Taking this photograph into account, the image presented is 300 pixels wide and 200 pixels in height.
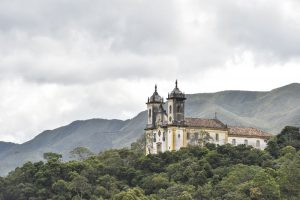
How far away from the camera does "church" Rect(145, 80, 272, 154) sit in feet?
377

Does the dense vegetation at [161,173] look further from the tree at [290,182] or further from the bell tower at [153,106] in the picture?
the bell tower at [153,106]

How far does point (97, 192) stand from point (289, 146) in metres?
29.0

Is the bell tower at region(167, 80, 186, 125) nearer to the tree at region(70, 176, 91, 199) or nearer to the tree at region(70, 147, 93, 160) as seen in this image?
the tree at region(70, 176, 91, 199)

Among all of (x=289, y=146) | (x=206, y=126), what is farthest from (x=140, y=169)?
(x=289, y=146)

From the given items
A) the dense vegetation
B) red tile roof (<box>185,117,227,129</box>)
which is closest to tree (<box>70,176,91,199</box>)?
the dense vegetation

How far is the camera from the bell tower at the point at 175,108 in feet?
378

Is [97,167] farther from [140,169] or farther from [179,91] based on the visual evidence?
[179,91]

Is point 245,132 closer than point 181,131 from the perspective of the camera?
No

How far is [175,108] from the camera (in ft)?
381

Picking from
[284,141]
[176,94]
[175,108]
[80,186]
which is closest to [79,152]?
[175,108]

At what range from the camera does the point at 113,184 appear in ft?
333

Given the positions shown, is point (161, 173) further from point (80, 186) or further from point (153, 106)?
point (153, 106)

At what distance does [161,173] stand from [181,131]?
1282cm

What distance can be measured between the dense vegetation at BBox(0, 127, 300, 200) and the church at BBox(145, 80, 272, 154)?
4068mm
